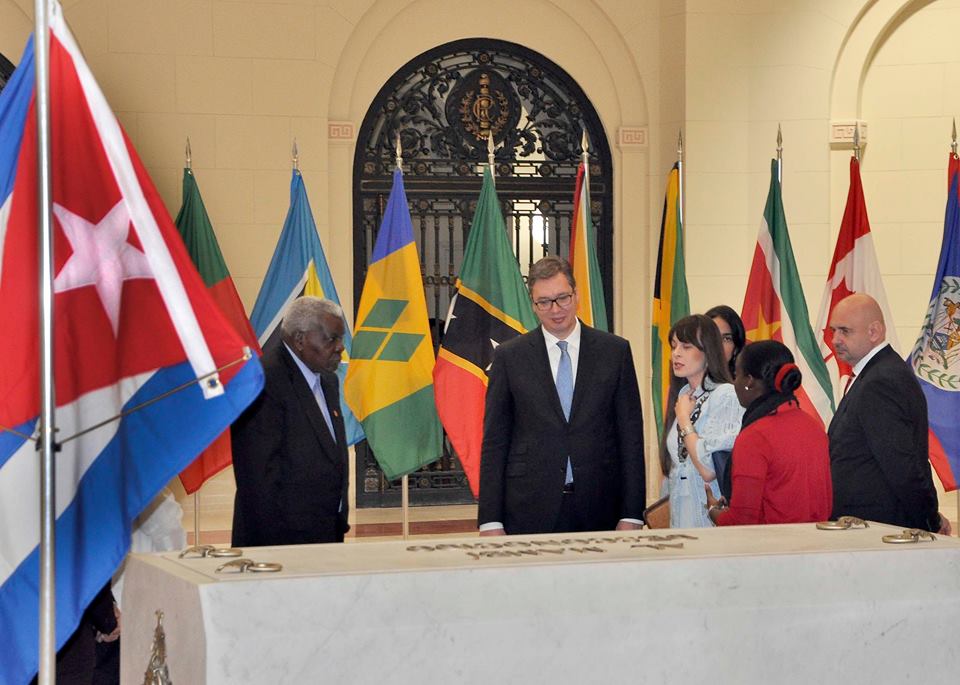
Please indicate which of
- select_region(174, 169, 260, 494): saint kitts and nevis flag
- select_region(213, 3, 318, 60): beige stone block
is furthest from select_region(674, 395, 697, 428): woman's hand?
select_region(213, 3, 318, 60): beige stone block

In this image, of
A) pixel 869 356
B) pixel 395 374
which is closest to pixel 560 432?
pixel 869 356

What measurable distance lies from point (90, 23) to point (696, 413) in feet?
21.9

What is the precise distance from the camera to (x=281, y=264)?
7680 mm

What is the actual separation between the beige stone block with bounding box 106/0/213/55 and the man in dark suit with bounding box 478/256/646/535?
6053mm

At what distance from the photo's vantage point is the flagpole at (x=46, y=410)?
2.89 meters

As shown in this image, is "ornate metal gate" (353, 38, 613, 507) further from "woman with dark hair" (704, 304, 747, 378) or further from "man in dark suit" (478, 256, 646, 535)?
"man in dark suit" (478, 256, 646, 535)

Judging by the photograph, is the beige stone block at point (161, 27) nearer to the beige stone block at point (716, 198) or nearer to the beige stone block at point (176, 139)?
the beige stone block at point (176, 139)

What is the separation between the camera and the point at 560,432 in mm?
4500

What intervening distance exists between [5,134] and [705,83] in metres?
7.59

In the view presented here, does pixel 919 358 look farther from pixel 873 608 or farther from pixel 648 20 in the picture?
pixel 873 608

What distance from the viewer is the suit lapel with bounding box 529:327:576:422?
14.9 feet

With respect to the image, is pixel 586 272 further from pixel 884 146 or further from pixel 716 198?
pixel 884 146

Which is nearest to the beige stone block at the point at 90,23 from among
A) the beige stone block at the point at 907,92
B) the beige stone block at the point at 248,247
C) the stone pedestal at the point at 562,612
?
the beige stone block at the point at 248,247

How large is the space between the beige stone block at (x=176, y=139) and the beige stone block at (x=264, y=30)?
56 cm
